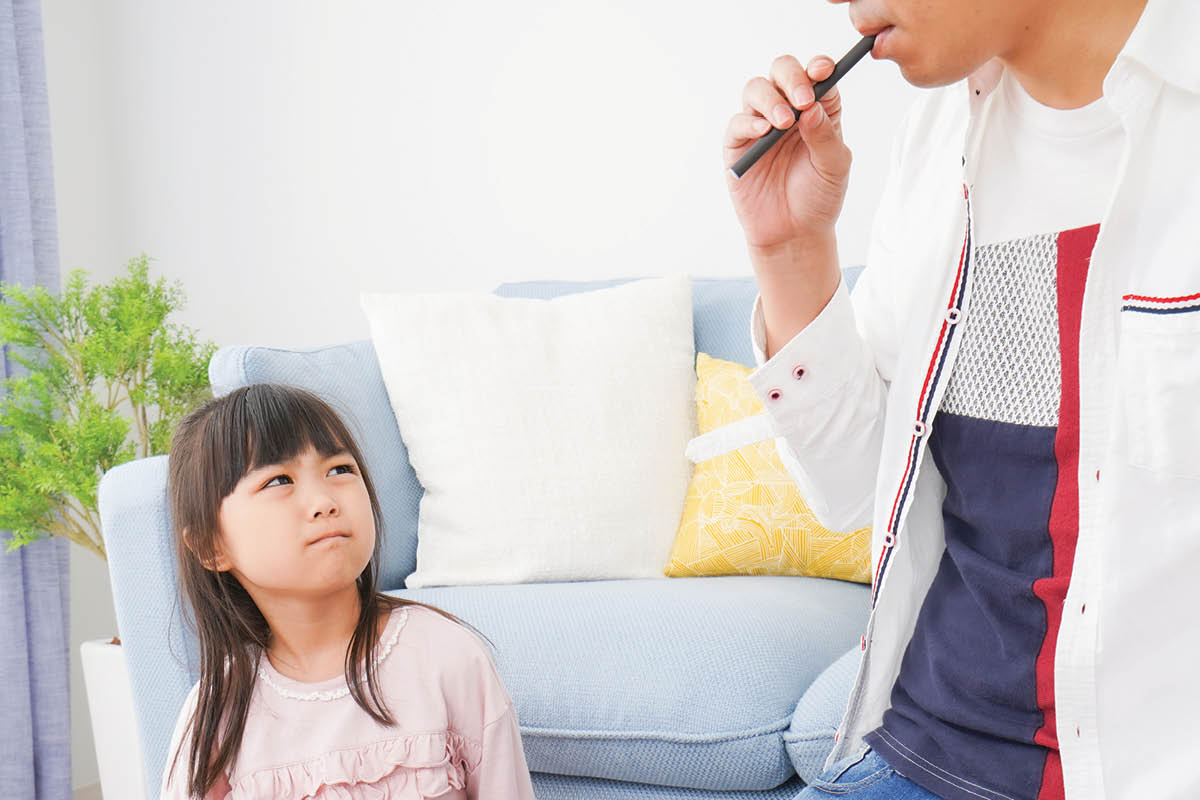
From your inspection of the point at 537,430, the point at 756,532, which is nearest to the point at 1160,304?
the point at 756,532

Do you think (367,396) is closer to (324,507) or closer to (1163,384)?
(324,507)

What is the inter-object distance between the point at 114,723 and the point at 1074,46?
6.57 feet

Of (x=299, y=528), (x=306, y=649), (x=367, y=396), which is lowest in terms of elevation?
(x=306, y=649)

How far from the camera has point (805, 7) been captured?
2324mm

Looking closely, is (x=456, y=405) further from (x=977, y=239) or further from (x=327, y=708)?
(x=977, y=239)

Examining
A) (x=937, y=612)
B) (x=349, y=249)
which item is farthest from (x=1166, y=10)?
(x=349, y=249)

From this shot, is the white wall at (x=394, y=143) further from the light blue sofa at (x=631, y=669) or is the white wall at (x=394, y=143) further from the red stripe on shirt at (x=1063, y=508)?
the red stripe on shirt at (x=1063, y=508)

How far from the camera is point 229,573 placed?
1288 mm

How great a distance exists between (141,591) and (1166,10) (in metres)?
1.25

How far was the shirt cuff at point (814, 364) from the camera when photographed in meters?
0.99

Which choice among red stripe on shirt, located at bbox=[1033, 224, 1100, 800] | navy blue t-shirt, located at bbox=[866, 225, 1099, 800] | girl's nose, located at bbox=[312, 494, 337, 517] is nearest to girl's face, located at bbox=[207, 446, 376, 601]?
girl's nose, located at bbox=[312, 494, 337, 517]

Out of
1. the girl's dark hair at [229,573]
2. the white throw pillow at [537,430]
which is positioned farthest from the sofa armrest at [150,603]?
the white throw pillow at [537,430]

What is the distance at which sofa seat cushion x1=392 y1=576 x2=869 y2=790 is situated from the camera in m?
1.32

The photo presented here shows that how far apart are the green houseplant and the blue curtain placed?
0.11 meters
